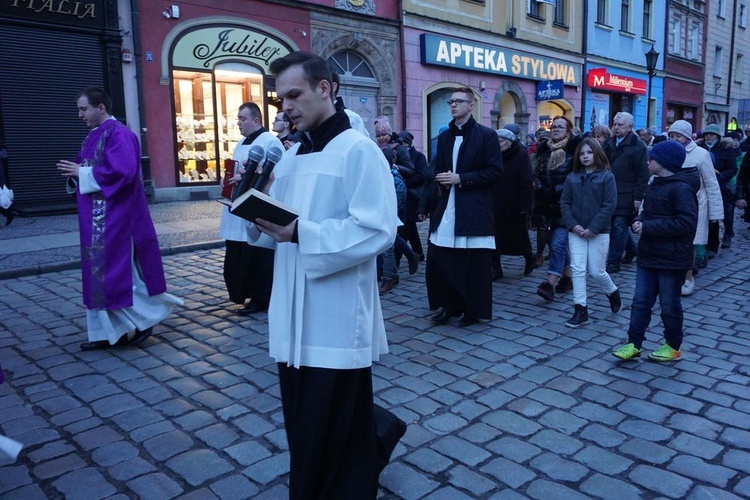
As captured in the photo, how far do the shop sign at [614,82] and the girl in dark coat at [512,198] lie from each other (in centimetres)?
1941

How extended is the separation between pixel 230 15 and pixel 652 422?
1263 cm

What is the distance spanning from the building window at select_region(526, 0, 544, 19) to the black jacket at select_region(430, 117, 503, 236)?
18.1 meters

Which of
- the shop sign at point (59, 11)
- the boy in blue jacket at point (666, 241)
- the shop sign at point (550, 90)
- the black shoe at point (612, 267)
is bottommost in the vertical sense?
the black shoe at point (612, 267)

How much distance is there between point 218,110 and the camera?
1383cm

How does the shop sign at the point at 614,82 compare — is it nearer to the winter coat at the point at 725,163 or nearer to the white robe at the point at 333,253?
the winter coat at the point at 725,163

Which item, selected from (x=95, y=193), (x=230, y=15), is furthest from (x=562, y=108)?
(x=95, y=193)

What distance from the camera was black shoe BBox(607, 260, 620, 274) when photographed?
→ 7523 mm

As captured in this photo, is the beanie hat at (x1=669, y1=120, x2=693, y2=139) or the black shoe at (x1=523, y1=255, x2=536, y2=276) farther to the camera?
the black shoe at (x1=523, y1=255, x2=536, y2=276)

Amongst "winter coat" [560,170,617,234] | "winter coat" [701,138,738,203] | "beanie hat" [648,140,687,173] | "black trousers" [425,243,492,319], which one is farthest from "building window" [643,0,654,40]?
"beanie hat" [648,140,687,173]

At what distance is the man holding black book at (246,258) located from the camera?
552 centimetres

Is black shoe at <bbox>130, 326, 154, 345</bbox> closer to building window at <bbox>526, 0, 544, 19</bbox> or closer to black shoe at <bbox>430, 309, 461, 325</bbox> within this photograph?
black shoe at <bbox>430, 309, 461, 325</bbox>

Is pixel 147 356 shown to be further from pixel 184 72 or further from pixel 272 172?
pixel 184 72

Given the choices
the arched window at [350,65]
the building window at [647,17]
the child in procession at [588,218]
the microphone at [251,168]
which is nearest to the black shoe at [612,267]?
the child in procession at [588,218]

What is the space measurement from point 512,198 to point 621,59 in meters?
22.5
